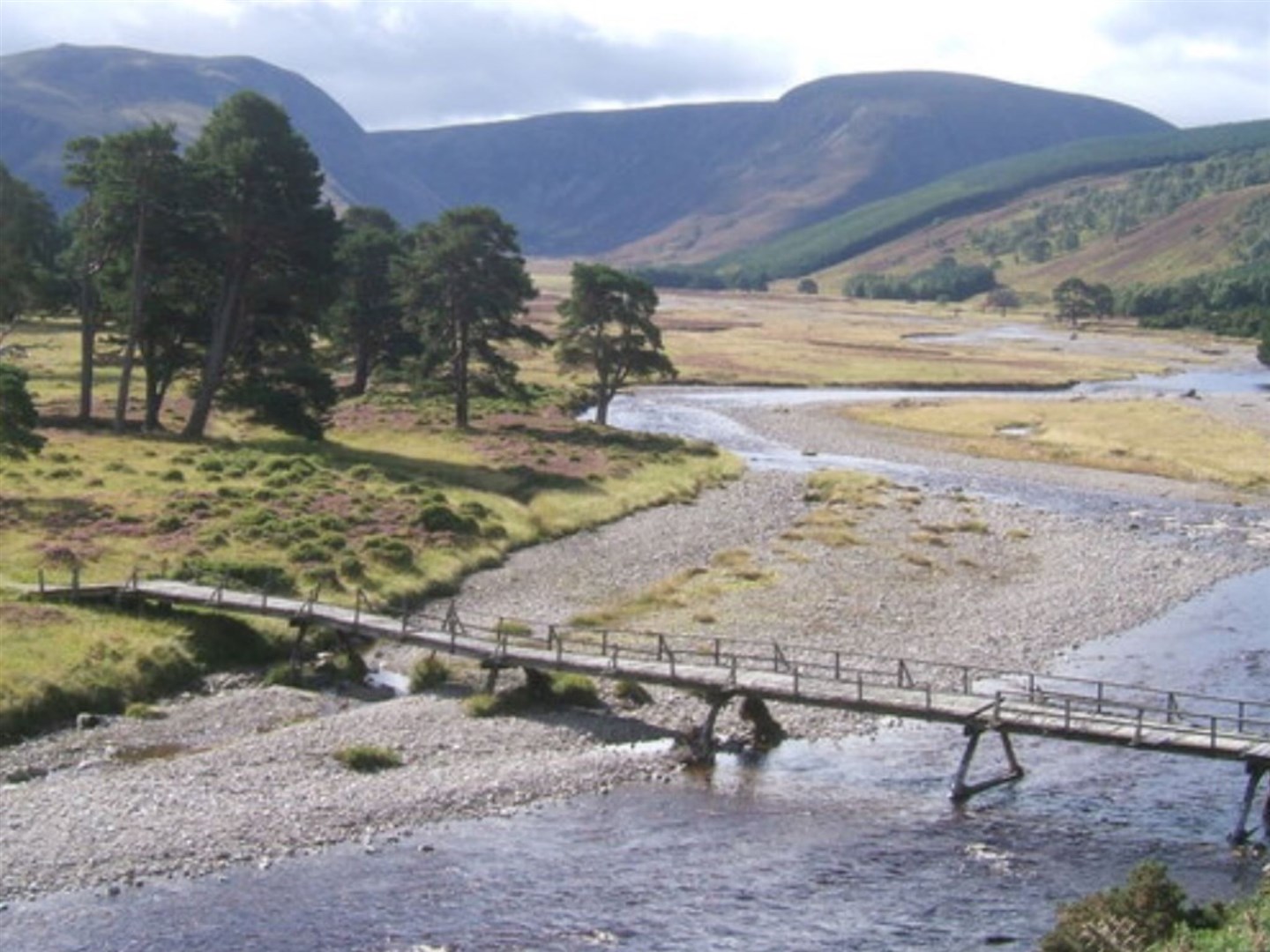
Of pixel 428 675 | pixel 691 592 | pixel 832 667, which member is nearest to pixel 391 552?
pixel 691 592

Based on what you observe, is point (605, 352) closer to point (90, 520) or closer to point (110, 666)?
point (90, 520)

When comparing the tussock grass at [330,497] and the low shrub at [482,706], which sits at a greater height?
the tussock grass at [330,497]

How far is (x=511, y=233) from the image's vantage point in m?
104

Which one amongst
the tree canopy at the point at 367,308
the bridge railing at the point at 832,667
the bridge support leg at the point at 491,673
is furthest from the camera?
the tree canopy at the point at 367,308

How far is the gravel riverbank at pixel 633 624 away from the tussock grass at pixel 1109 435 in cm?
729

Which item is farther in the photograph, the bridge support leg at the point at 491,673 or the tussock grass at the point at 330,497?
the tussock grass at the point at 330,497

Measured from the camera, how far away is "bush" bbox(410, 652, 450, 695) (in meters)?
45.3

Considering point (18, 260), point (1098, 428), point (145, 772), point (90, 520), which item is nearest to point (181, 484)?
point (90, 520)

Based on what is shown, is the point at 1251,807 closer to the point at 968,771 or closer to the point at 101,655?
the point at 968,771

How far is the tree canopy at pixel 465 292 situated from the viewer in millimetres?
100500

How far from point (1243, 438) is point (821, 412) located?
38132 millimetres

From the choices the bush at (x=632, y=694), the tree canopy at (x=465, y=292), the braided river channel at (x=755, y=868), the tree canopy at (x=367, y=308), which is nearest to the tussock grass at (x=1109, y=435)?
the tree canopy at (x=465, y=292)

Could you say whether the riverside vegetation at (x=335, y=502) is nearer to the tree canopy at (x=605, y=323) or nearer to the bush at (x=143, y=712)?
the bush at (x=143, y=712)

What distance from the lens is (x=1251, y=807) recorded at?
3562cm
